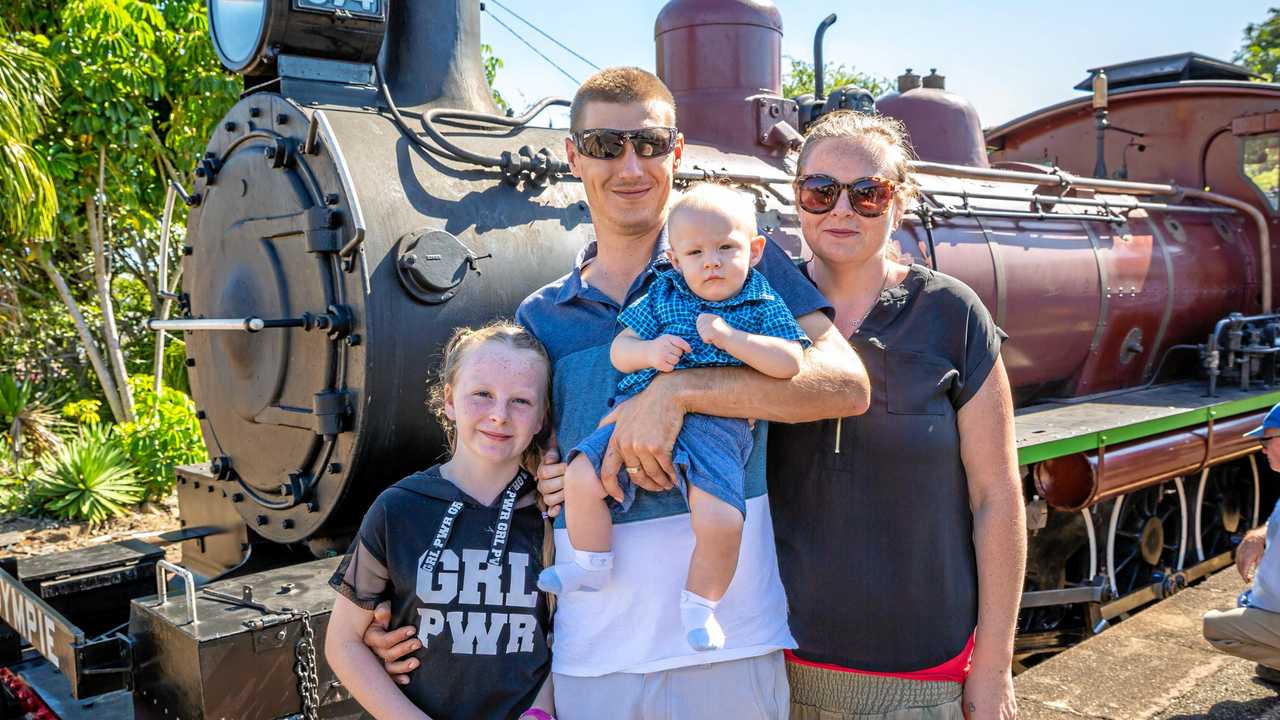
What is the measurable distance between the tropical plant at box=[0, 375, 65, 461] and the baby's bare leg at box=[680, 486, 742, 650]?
8.69 meters

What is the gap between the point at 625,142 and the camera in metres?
1.97

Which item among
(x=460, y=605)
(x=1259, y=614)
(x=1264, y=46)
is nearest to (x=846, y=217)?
(x=460, y=605)

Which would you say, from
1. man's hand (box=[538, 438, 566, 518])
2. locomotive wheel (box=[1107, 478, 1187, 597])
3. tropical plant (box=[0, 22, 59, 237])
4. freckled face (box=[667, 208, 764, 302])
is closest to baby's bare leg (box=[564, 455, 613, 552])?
man's hand (box=[538, 438, 566, 518])

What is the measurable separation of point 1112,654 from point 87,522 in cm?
689

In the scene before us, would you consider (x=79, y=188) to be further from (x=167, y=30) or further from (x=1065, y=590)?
(x=1065, y=590)

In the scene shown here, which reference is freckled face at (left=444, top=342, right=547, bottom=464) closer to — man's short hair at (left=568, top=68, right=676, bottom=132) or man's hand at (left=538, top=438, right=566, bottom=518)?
man's hand at (left=538, top=438, right=566, bottom=518)

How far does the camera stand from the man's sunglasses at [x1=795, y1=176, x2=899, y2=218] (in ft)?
6.34

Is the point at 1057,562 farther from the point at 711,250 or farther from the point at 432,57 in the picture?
the point at 711,250

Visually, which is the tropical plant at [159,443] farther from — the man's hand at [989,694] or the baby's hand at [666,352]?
the man's hand at [989,694]

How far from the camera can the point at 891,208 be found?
1.98m

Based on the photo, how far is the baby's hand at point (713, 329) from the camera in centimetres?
176

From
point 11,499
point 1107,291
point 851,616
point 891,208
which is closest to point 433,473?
point 851,616

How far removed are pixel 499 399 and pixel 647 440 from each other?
1.11 feet

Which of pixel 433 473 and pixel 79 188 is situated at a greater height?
pixel 79 188
